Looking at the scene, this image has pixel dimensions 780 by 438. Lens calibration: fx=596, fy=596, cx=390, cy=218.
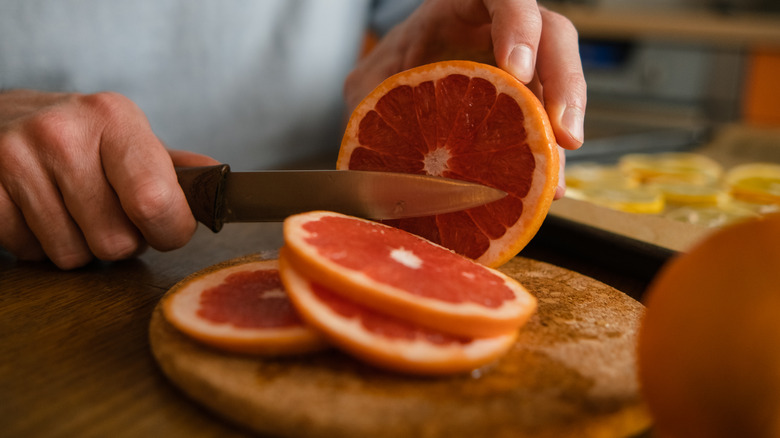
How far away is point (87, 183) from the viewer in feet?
3.83

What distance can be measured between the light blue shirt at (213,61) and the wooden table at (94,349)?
2.27ft

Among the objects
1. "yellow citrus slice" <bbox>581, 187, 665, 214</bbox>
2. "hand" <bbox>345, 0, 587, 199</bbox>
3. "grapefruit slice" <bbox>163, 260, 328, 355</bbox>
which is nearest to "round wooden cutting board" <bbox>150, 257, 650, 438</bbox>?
"grapefruit slice" <bbox>163, 260, 328, 355</bbox>

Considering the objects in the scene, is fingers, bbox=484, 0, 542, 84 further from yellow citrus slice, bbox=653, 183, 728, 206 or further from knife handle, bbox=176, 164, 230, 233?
yellow citrus slice, bbox=653, 183, 728, 206

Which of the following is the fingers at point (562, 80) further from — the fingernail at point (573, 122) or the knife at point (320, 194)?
the knife at point (320, 194)

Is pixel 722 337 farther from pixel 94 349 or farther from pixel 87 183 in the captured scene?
pixel 87 183

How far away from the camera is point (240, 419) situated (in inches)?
29.8

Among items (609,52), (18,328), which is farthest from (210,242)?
(609,52)

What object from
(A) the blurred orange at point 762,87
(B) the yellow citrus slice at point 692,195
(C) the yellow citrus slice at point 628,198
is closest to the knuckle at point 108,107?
(C) the yellow citrus slice at point 628,198

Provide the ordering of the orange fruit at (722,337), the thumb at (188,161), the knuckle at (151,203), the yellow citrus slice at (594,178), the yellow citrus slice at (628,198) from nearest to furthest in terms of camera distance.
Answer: the orange fruit at (722,337) → the knuckle at (151,203) → the thumb at (188,161) → the yellow citrus slice at (628,198) → the yellow citrus slice at (594,178)

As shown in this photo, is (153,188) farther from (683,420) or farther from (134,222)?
(683,420)

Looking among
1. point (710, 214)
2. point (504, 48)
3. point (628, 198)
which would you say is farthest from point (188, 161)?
point (710, 214)

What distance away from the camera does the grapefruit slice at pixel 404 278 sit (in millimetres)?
807

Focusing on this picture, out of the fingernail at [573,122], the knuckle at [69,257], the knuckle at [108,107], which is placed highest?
the knuckle at [108,107]

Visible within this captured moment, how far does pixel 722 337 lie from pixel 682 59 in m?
5.51
